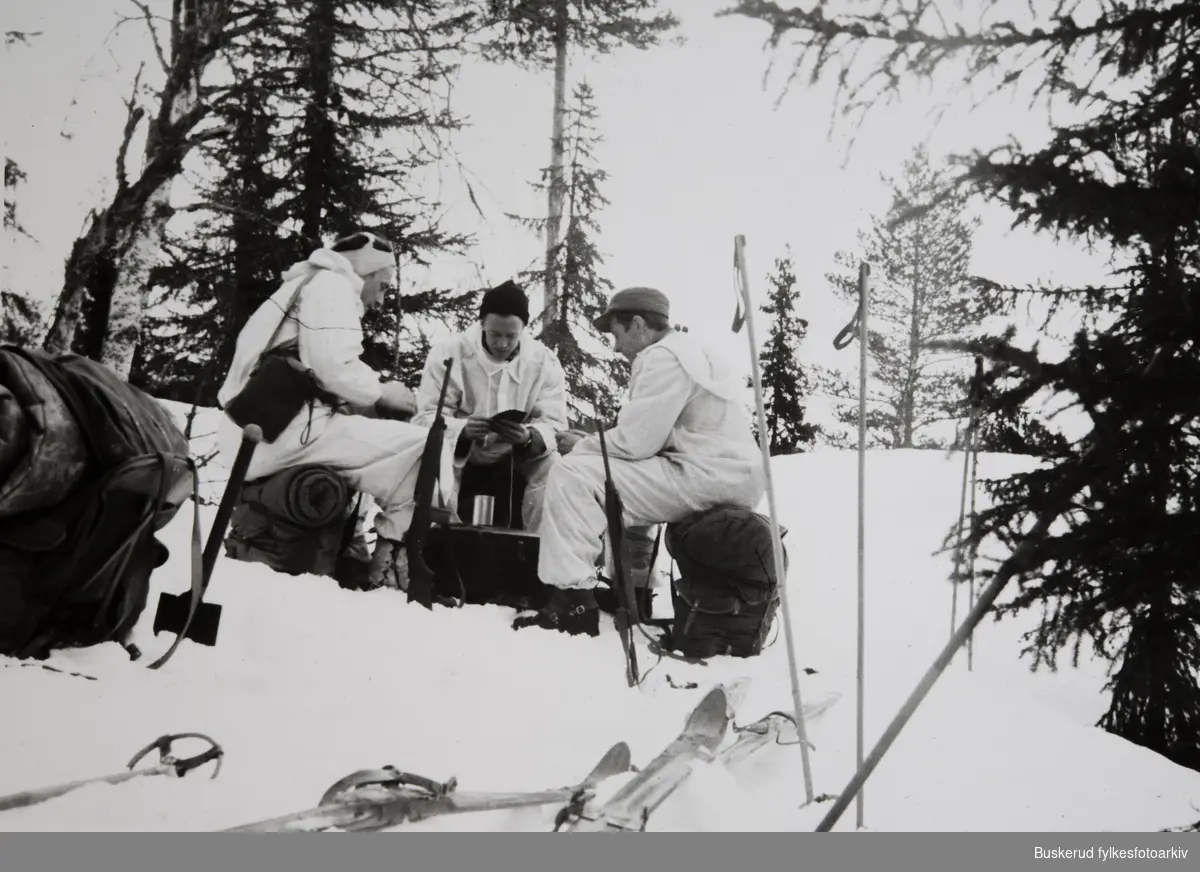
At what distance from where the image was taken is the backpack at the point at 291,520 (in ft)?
10.4

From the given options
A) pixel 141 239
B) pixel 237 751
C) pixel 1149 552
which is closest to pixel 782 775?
pixel 1149 552

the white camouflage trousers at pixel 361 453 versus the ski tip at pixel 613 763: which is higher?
the white camouflage trousers at pixel 361 453

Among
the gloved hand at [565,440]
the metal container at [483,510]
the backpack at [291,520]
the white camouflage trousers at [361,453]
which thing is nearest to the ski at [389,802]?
the backpack at [291,520]

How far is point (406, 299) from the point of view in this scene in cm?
442

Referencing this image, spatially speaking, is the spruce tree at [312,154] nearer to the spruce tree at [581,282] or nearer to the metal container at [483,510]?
the spruce tree at [581,282]

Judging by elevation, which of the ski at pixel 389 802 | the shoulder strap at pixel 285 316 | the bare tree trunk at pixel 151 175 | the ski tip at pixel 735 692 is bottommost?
the ski tip at pixel 735 692

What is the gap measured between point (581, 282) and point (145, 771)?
2.78 metres

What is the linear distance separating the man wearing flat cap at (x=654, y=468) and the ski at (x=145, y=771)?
1.64 meters

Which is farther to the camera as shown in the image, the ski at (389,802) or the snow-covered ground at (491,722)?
the snow-covered ground at (491,722)

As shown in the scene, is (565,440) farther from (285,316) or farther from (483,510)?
(285,316)

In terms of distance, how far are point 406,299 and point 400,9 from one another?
1.45 meters

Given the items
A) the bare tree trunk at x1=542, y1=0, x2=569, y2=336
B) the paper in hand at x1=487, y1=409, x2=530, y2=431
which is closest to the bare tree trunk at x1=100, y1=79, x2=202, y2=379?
the bare tree trunk at x1=542, y1=0, x2=569, y2=336

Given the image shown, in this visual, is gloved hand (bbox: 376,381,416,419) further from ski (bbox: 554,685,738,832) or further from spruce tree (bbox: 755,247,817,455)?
ski (bbox: 554,685,738,832)
